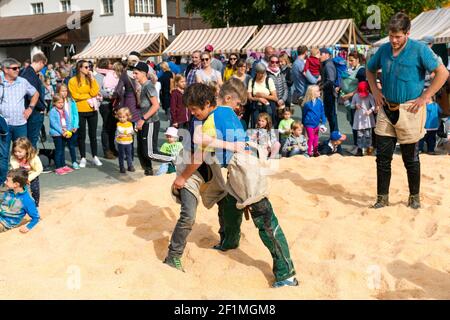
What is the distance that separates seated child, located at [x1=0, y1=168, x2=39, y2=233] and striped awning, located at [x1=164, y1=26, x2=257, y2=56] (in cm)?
1767

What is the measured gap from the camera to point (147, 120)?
771 cm

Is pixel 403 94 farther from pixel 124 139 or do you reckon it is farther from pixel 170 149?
pixel 124 139

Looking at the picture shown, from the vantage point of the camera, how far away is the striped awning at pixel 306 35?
68.8 feet

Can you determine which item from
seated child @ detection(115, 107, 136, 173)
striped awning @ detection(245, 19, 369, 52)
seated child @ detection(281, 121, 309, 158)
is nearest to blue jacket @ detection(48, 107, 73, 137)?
seated child @ detection(115, 107, 136, 173)

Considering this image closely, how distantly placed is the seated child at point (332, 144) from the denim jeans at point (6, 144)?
493 cm

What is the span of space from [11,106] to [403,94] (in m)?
5.14

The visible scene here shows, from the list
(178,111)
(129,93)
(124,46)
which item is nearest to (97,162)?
(129,93)

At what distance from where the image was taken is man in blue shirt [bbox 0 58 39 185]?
7.25 meters

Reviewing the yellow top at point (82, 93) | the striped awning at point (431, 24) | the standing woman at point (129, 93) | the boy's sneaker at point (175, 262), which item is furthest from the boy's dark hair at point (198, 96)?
the striped awning at point (431, 24)

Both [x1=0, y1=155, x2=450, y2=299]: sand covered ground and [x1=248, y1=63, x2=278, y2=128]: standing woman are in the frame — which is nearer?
[x1=0, y1=155, x2=450, y2=299]: sand covered ground

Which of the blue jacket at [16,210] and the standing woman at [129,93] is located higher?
the standing woman at [129,93]

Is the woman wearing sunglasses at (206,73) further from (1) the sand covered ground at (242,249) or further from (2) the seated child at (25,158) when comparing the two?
(2) the seated child at (25,158)

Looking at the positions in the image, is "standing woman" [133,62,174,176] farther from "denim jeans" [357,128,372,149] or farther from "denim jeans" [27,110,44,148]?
"denim jeans" [357,128,372,149]
